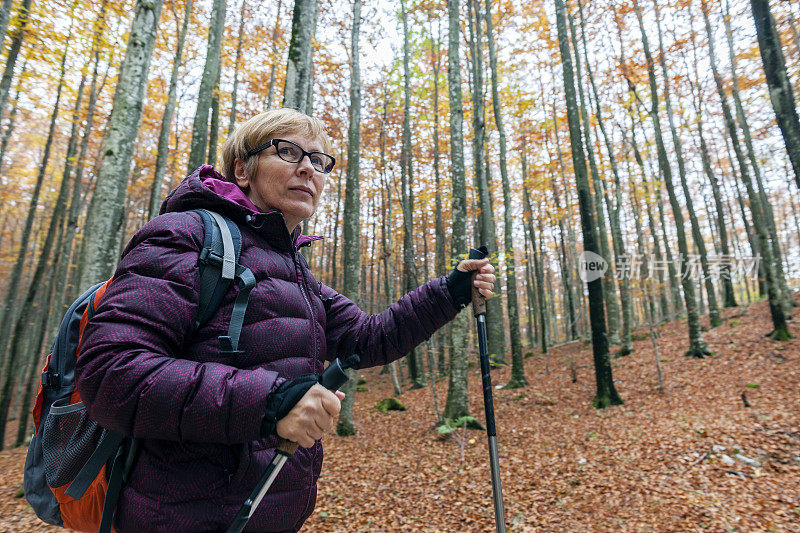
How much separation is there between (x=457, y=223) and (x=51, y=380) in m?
7.55

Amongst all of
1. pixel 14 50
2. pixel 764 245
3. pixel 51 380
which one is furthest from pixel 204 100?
pixel 764 245

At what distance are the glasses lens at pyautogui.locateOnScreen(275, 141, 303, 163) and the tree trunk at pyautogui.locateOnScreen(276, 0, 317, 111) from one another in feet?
10.6

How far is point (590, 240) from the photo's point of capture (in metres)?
8.56

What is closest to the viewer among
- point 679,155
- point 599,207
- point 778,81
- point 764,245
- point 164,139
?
point 778,81

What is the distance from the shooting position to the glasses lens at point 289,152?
166 cm

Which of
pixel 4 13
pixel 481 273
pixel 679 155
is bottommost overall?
pixel 481 273

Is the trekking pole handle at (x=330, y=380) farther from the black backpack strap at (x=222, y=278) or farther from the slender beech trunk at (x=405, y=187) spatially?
the slender beech trunk at (x=405, y=187)

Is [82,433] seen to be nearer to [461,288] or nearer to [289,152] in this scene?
[289,152]

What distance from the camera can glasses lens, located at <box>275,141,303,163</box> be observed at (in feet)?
5.44

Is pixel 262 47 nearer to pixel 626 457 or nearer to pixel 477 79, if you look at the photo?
pixel 477 79

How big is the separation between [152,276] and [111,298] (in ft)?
0.39

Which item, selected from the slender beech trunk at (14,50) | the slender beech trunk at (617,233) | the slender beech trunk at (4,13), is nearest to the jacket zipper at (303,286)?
the slender beech trunk at (4,13)

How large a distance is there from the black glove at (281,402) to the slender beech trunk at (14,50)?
31.7ft

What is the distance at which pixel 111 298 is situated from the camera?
107 centimetres
